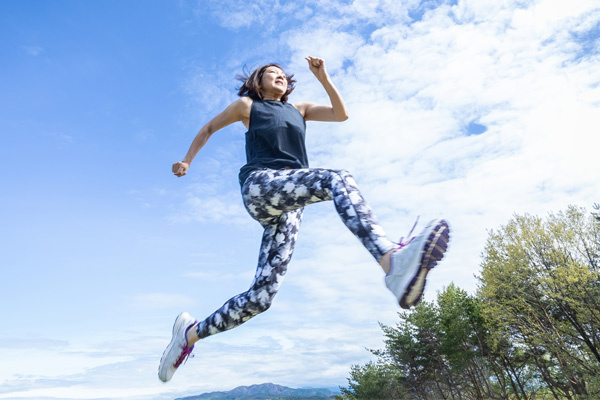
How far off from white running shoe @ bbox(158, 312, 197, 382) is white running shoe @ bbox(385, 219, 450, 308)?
192 centimetres

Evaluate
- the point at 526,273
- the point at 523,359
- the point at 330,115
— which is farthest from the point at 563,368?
the point at 330,115

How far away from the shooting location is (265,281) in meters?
3.09

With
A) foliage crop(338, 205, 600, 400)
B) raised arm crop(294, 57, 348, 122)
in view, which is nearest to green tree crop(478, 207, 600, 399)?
foliage crop(338, 205, 600, 400)

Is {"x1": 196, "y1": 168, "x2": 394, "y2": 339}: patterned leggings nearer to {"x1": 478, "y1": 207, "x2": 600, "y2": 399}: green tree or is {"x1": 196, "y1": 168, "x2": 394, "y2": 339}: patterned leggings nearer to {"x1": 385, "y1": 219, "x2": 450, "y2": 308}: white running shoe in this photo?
{"x1": 385, "y1": 219, "x2": 450, "y2": 308}: white running shoe

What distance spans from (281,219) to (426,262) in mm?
1509

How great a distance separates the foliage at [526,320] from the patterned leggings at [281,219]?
66.0 ft

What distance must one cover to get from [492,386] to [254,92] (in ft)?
107

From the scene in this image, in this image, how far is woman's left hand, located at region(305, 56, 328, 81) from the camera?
3.13 metres

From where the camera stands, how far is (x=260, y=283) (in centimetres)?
309

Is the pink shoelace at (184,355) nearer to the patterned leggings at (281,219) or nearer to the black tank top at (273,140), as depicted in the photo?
the patterned leggings at (281,219)

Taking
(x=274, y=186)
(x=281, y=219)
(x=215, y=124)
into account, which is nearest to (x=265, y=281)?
(x=281, y=219)

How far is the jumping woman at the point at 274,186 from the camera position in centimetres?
244

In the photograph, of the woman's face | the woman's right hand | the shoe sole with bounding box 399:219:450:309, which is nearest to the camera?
the shoe sole with bounding box 399:219:450:309

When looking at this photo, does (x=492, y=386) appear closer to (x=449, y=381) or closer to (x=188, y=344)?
(x=449, y=381)
